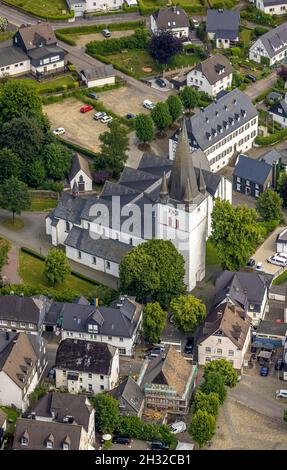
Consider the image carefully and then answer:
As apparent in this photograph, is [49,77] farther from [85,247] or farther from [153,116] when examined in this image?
[85,247]

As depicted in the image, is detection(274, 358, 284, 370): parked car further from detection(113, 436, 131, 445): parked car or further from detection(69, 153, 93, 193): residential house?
detection(69, 153, 93, 193): residential house

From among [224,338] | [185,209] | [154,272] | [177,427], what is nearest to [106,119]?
[185,209]

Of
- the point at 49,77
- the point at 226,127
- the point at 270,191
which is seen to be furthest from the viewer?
the point at 49,77

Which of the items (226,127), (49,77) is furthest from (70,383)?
(49,77)

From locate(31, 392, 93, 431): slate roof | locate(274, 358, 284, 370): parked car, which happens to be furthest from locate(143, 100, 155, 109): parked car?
locate(31, 392, 93, 431): slate roof

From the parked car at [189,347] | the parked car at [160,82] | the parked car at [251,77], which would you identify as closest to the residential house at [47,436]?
the parked car at [189,347]

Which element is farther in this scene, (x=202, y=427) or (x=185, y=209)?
(x=185, y=209)

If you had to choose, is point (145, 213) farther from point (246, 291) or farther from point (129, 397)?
point (129, 397)
